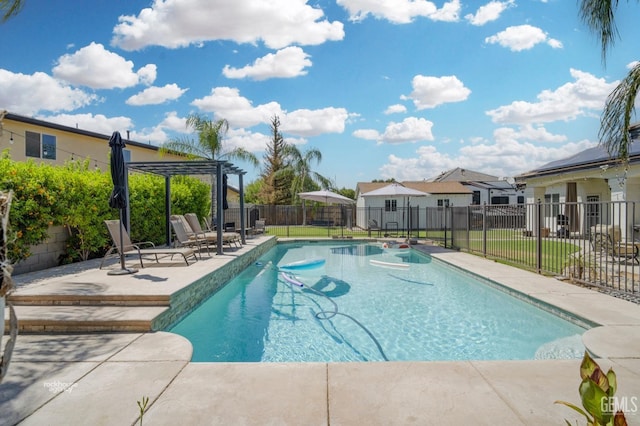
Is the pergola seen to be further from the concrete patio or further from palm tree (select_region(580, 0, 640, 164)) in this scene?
palm tree (select_region(580, 0, 640, 164))

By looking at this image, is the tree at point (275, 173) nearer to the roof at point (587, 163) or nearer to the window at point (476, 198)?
the window at point (476, 198)

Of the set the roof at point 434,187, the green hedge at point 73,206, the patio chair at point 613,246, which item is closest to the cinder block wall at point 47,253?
the green hedge at point 73,206

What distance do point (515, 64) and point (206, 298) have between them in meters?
Answer: 10.8

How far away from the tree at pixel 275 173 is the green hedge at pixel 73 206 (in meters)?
19.6

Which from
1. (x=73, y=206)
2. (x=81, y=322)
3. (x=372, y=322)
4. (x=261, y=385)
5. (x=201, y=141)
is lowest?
(x=372, y=322)

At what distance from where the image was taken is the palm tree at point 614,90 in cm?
426

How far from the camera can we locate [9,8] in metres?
3.67

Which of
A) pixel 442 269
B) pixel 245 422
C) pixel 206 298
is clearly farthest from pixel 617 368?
pixel 442 269

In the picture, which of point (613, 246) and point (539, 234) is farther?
point (539, 234)

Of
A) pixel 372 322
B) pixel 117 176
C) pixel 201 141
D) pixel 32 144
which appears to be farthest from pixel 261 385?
pixel 32 144

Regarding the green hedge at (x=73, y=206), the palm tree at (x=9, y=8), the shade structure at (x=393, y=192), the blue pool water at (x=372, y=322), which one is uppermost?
the palm tree at (x=9, y=8)

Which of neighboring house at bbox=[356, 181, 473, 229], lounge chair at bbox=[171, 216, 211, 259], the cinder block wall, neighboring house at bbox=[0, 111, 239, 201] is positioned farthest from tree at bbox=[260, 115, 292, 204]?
the cinder block wall

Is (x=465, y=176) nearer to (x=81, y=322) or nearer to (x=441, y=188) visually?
(x=441, y=188)

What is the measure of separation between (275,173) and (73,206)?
80.7 ft
